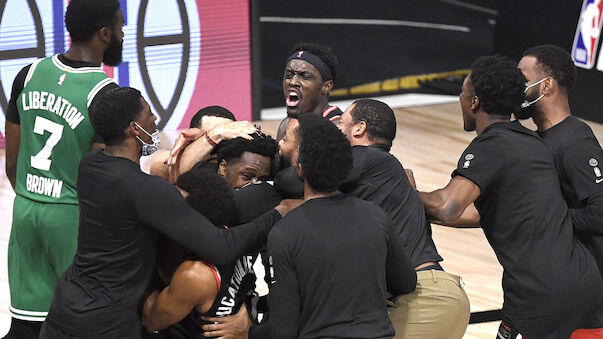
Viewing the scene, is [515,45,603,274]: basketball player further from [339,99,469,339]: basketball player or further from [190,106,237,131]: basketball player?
[190,106,237,131]: basketball player

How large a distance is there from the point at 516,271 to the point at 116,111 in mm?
1702

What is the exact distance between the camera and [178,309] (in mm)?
3531

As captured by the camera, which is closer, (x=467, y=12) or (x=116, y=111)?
(x=116, y=111)

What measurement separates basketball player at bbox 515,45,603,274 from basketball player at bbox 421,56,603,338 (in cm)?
17

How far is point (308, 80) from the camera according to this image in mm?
5230

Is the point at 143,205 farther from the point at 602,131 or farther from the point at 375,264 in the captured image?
the point at 602,131

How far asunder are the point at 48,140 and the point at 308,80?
154 centimetres

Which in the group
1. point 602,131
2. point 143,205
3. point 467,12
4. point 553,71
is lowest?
point 602,131

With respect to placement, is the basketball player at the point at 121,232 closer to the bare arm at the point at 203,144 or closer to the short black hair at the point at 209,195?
the short black hair at the point at 209,195

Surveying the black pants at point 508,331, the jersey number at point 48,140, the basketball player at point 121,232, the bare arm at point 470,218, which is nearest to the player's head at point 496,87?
the bare arm at point 470,218

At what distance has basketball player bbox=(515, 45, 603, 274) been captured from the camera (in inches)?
159

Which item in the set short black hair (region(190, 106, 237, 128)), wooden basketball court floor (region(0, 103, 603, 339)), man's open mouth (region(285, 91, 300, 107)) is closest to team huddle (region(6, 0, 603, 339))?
short black hair (region(190, 106, 237, 128))

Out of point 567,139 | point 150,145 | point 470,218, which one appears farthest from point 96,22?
point 567,139

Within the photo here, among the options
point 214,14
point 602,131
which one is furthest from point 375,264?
point 602,131
